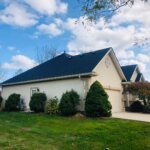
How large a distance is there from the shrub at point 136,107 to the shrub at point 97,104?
8171 mm

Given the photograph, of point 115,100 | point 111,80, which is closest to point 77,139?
point 111,80

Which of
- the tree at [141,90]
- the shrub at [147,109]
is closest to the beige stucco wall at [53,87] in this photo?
the tree at [141,90]

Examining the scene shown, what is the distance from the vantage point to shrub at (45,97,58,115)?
20.1m

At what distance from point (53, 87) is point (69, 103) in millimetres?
3647

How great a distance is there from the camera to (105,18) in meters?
8.66

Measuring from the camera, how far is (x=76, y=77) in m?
20.3

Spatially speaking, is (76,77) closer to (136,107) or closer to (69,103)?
(69,103)

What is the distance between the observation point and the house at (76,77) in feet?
66.0

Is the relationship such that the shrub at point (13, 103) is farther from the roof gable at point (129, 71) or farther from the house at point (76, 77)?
the roof gable at point (129, 71)

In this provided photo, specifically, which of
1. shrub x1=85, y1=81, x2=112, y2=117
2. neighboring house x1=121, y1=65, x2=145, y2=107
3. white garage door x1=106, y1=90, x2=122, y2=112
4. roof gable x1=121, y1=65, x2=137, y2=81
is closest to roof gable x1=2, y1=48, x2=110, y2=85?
shrub x1=85, y1=81, x2=112, y2=117

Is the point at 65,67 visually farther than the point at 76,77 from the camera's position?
Yes

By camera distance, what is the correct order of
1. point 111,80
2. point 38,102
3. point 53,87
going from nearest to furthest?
point 38,102, point 53,87, point 111,80

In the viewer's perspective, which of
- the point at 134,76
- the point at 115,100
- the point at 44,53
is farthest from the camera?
the point at 44,53

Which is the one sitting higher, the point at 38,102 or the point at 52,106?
the point at 38,102
